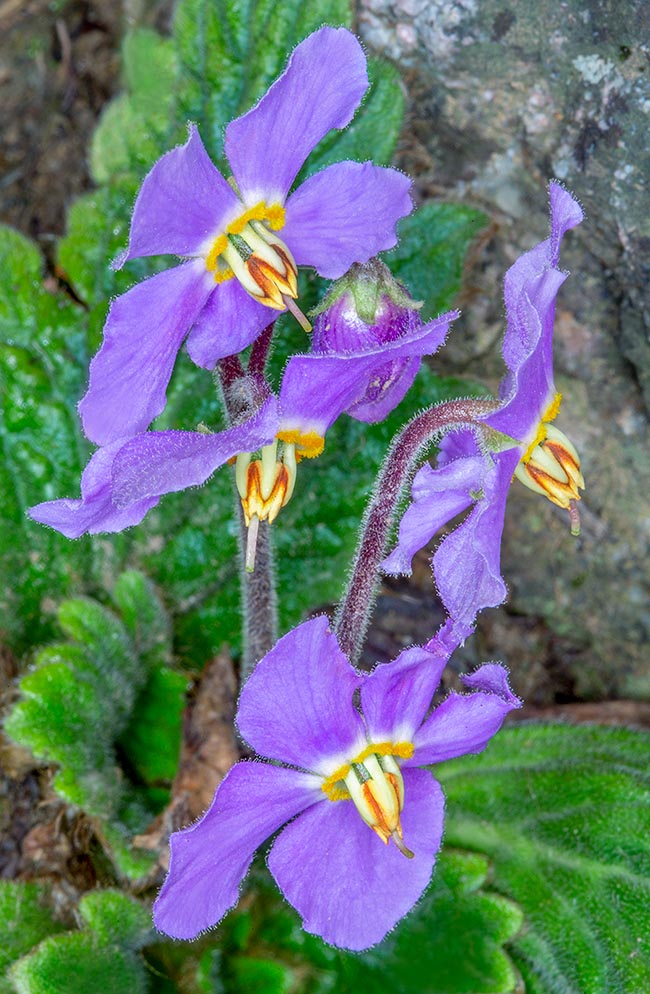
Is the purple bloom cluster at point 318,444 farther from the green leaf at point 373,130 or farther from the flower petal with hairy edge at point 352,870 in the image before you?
the green leaf at point 373,130

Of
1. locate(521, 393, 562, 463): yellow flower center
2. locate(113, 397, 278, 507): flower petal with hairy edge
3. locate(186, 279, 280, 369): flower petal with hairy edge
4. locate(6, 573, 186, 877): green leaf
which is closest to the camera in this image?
locate(113, 397, 278, 507): flower petal with hairy edge

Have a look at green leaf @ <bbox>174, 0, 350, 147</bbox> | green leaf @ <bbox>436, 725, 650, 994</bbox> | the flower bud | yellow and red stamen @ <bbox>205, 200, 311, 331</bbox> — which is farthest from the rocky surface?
yellow and red stamen @ <bbox>205, 200, 311, 331</bbox>

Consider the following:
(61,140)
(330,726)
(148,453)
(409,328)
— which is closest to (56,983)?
(330,726)

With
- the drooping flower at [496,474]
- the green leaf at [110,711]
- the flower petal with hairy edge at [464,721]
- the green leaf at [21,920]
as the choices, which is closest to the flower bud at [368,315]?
the drooping flower at [496,474]

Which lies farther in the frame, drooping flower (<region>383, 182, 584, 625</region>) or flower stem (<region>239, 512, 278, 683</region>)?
flower stem (<region>239, 512, 278, 683</region>)

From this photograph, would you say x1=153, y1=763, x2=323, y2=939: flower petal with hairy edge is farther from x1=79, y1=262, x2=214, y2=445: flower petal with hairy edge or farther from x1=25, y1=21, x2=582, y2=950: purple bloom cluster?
x1=79, y1=262, x2=214, y2=445: flower petal with hairy edge

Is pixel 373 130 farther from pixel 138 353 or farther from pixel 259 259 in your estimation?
pixel 138 353
